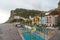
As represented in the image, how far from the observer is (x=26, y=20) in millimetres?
29469

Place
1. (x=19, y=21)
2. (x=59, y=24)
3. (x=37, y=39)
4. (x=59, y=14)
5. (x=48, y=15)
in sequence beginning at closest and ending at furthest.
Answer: (x=37, y=39), (x=59, y=24), (x=59, y=14), (x=48, y=15), (x=19, y=21)

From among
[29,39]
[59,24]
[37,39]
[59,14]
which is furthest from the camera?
[59,14]

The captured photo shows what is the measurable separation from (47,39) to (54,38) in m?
1.13

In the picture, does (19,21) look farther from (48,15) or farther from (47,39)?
(47,39)

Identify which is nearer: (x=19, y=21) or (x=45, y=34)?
(x=45, y=34)

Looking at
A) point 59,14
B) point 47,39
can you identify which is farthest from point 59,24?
point 47,39

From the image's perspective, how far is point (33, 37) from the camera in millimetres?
12492

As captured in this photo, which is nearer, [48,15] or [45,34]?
[45,34]

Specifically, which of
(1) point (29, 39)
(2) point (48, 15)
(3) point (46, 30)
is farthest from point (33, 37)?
(2) point (48, 15)

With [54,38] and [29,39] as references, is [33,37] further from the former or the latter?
[54,38]

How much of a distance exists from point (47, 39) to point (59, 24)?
834cm

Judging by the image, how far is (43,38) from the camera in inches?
474

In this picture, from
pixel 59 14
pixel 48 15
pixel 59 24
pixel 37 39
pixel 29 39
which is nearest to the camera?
pixel 37 39

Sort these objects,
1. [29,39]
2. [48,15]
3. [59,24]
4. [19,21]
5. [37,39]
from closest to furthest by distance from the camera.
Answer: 1. [37,39]
2. [29,39]
3. [59,24]
4. [48,15]
5. [19,21]
